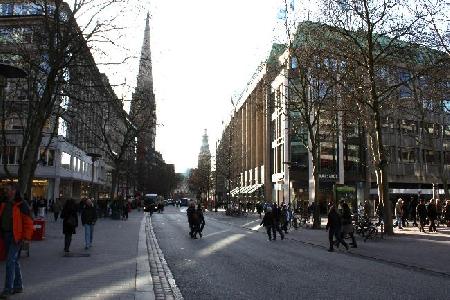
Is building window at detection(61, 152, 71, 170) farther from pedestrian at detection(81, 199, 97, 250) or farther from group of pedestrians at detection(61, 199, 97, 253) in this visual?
pedestrian at detection(81, 199, 97, 250)

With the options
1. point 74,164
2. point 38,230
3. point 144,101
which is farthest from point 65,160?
point 38,230

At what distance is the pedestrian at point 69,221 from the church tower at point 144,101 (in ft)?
25.0

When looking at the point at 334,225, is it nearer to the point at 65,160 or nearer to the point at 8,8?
the point at 8,8

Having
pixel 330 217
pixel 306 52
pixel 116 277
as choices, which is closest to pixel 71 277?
pixel 116 277

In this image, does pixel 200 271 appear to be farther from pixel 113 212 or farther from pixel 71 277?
pixel 113 212

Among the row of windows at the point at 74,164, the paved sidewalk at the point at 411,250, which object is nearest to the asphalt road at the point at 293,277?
the paved sidewalk at the point at 411,250

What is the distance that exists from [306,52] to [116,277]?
2410 centimetres

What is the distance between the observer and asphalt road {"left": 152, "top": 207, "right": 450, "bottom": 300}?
9.70 metres

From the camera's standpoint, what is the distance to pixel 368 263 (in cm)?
1499

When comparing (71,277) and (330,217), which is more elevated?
(330,217)

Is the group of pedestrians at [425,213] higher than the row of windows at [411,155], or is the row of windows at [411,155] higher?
the row of windows at [411,155]

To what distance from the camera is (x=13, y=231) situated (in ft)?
27.3

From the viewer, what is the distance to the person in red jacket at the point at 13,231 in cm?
832

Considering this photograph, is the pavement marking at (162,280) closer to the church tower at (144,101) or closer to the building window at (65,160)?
the church tower at (144,101)
